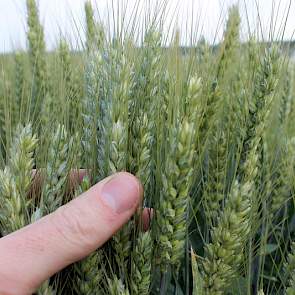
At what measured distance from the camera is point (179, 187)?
0.90 metres

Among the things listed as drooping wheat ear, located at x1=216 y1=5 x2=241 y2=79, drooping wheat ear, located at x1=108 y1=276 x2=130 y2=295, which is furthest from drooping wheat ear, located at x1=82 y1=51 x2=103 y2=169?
drooping wheat ear, located at x1=216 y1=5 x2=241 y2=79

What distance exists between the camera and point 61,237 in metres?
0.94

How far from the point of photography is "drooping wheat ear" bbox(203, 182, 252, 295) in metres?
0.88

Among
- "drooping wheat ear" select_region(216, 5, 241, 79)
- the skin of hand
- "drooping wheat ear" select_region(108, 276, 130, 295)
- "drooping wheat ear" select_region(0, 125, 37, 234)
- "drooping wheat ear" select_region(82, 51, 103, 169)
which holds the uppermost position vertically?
"drooping wheat ear" select_region(216, 5, 241, 79)

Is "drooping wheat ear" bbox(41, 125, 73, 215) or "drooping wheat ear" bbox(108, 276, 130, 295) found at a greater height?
"drooping wheat ear" bbox(41, 125, 73, 215)

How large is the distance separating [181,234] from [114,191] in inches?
6.2

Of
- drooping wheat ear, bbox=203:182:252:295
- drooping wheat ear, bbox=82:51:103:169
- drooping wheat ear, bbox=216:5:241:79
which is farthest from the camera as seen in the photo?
drooping wheat ear, bbox=216:5:241:79

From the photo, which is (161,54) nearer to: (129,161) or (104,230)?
(129,161)

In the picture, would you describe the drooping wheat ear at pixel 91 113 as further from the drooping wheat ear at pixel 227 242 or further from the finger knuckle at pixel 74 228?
the drooping wheat ear at pixel 227 242

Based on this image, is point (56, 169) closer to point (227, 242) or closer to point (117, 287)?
point (117, 287)

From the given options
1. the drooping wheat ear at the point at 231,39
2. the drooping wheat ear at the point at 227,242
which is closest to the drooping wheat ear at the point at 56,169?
the drooping wheat ear at the point at 227,242

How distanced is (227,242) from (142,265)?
0.18 m

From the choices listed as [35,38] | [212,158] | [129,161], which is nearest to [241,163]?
[212,158]

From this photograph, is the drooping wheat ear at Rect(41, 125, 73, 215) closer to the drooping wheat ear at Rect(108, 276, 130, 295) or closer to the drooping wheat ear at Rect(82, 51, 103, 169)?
the drooping wheat ear at Rect(82, 51, 103, 169)
